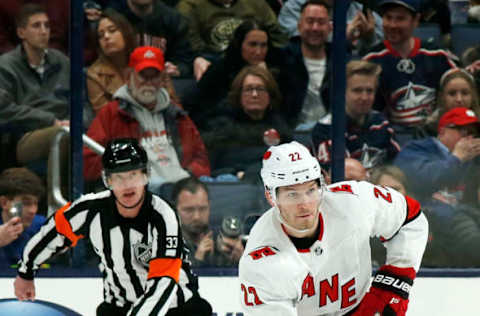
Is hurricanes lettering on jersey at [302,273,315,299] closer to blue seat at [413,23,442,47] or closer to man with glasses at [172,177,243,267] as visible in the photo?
man with glasses at [172,177,243,267]

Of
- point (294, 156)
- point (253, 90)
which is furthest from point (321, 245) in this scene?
point (253, 90)

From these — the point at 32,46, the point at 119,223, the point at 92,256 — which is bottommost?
the point at 92,256

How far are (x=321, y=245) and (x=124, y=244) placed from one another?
868 mm

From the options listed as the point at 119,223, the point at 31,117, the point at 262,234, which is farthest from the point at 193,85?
the point at 262,234

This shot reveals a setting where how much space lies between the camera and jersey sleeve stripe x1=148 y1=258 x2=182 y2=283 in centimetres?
293

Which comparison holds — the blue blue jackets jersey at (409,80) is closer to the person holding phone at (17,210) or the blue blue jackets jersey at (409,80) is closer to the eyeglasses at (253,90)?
the eyeglasses at (253,90)

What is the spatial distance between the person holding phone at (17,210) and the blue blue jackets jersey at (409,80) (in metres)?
1.63

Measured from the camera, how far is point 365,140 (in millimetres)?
4102

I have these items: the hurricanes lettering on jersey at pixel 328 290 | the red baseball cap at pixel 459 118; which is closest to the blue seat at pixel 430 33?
the red baseball cap at pixel 459 118

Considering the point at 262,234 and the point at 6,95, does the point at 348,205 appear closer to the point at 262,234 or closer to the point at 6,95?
the point at 262,234

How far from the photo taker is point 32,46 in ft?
13.5

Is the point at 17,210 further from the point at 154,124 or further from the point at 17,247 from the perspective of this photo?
the point at 154,124

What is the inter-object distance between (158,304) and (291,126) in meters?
1.51

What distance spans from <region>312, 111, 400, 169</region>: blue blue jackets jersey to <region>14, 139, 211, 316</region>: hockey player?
1.13m
